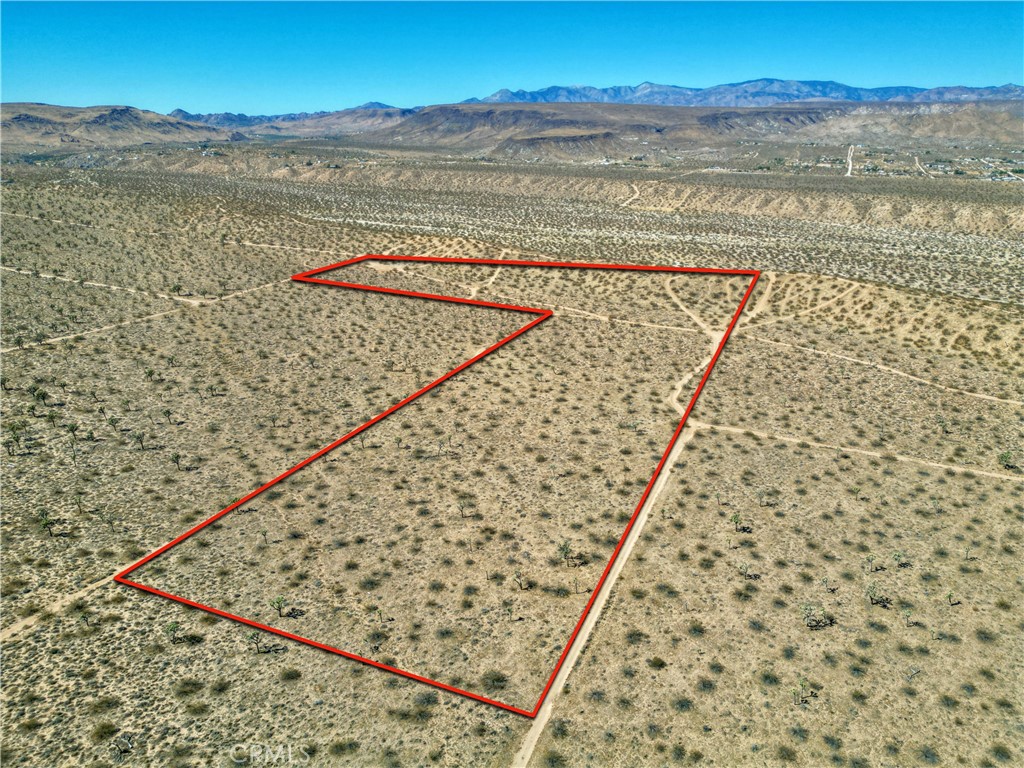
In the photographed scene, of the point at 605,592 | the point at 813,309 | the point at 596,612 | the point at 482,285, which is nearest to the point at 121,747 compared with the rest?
the point at 596,612

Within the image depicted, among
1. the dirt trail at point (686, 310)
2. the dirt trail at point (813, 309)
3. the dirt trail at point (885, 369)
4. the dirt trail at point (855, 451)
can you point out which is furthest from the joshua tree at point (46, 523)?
the dirt trail at point (813, 309)

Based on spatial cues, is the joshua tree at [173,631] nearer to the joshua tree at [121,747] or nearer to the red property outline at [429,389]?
the red property outline at [429,389]

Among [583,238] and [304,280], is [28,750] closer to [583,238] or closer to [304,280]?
[304,280]

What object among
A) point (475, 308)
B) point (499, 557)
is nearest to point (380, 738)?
point (499, 557)

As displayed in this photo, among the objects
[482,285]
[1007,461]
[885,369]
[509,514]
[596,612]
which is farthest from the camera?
[482,285]

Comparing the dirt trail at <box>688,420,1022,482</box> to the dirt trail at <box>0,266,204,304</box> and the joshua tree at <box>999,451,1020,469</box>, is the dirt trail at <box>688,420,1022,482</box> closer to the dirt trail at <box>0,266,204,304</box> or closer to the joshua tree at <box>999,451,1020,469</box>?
the joshua tree at <box>999,451,1020,469</box>

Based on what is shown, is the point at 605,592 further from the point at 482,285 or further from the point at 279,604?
the point at 482,285
